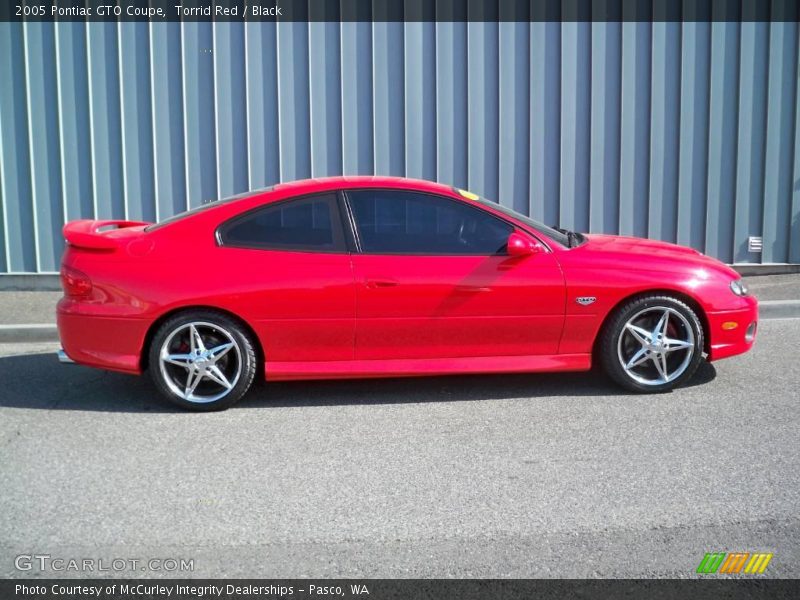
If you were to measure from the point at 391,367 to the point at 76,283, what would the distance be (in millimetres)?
2023

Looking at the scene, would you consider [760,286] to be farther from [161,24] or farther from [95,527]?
[95,527]

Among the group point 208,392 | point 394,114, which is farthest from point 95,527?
point 394,114

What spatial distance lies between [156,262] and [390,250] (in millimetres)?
1456

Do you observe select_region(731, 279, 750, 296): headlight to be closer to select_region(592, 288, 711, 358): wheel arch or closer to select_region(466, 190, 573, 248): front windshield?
select_region(592, 288, 711, 358): wheel arch

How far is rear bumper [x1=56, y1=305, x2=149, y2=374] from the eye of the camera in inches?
234

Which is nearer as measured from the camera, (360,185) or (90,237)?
(90,237)

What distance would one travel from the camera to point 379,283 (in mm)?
6004

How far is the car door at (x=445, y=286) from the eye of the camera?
237 inches

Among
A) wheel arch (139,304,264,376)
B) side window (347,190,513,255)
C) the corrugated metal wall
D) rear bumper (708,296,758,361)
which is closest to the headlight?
rear bumper (708,296,758,361)

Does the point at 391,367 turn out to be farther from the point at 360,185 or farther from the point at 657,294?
the point at 657,294

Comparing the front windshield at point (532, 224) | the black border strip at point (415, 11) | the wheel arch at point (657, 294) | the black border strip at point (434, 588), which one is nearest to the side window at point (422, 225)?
the front windshield at point (532, 224)

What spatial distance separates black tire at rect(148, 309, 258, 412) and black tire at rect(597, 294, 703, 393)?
2266 mm

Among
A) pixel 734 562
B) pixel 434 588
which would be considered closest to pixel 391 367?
pixel 434 588

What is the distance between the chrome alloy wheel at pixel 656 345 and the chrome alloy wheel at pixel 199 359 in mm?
2469
